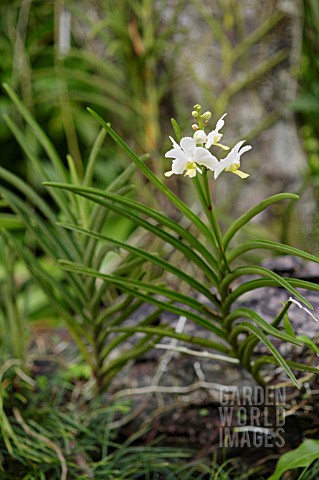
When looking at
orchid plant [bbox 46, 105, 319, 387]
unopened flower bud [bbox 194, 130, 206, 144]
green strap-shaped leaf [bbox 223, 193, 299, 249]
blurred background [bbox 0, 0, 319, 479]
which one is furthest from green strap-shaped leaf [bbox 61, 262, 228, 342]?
blurred background [bbox 0, 0, 319, 479]

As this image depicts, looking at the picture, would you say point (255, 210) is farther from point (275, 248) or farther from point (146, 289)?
point (146, 289)

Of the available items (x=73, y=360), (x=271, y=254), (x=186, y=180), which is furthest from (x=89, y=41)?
(x=73, y=360)

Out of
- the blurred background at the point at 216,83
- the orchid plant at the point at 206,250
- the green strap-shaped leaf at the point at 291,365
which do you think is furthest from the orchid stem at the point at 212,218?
the blurred background at the point at 216,83

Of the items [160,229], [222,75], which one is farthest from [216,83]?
[160,229]

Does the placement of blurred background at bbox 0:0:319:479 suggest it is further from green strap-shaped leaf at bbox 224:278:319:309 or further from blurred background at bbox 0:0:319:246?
green strap-shaped leaf at bbox 224:278:319:309

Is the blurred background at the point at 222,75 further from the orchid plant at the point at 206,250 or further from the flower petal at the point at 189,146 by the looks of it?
the flower petal at the point at 189,146
